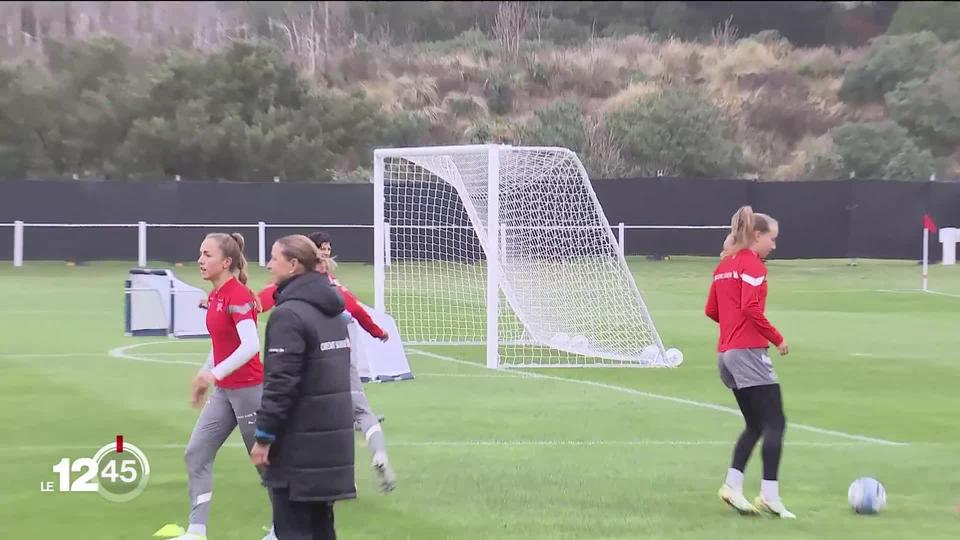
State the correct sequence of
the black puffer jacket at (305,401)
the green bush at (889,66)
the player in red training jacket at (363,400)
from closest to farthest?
the black puffer jacket at (305,401) → the player in red training jacket at (363,400) → the green bush at (889,66)

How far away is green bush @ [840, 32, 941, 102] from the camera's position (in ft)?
201

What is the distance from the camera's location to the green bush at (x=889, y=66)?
61.2m

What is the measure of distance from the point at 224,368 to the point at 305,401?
156cm

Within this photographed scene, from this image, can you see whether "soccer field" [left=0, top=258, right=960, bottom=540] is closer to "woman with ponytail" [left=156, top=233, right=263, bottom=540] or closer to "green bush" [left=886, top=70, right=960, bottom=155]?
"woman with ponytail" [left=156, top=233, right=263, bottom=540]

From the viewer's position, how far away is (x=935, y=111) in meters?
56.8

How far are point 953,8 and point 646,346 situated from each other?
54066 millimetres

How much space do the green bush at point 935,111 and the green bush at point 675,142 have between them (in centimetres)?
928

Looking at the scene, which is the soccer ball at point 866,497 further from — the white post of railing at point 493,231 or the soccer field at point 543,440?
the white post of railing at point 493,231

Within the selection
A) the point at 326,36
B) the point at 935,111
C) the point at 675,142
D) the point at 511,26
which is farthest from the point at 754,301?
the point at 511,26

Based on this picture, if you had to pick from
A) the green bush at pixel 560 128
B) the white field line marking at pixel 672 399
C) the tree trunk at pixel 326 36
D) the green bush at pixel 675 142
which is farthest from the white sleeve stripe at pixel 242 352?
the tree trunk at pixel 326 36

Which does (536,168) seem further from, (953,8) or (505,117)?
(953,8)

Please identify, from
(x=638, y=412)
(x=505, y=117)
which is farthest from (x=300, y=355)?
(x=505, y=117)

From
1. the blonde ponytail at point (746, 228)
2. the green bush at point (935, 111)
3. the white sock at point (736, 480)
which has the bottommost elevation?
the white sock at point (736, 480)

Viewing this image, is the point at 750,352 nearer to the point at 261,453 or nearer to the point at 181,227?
the point at 261,453
